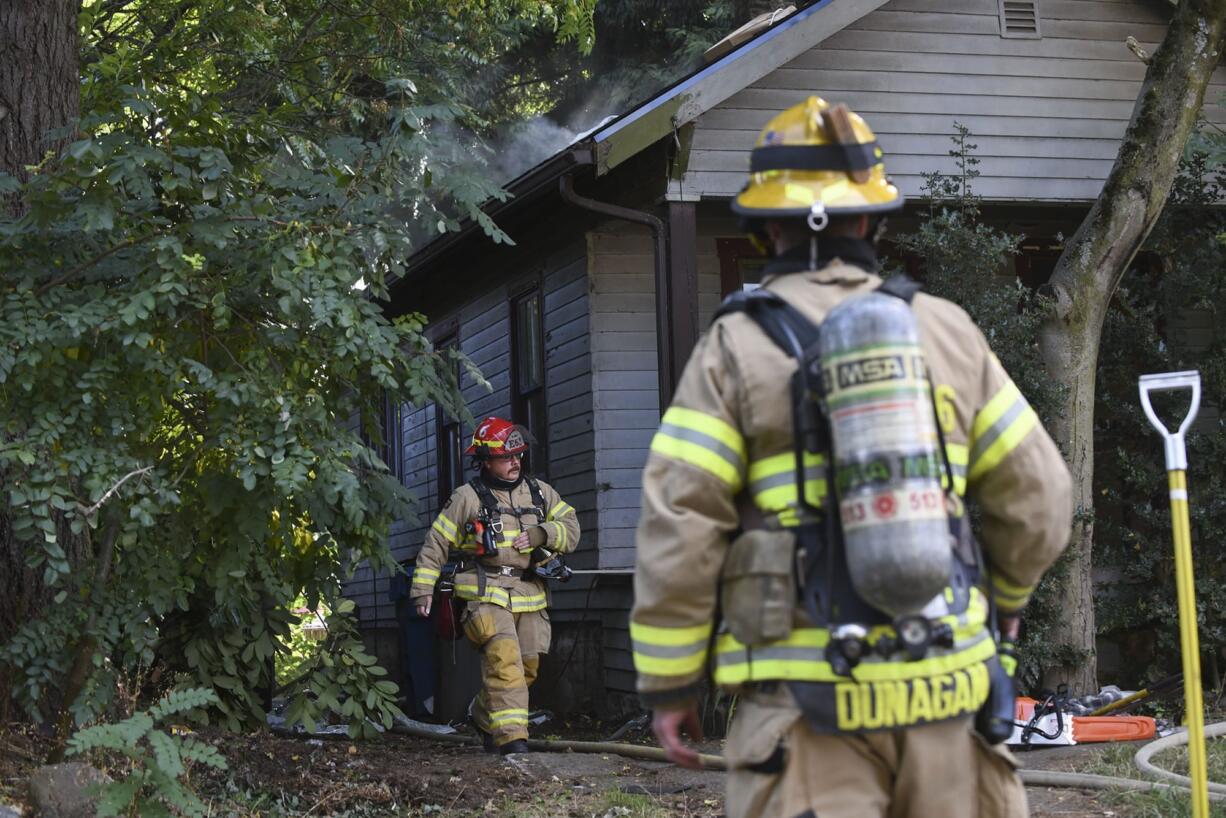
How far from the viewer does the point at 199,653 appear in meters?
8.98

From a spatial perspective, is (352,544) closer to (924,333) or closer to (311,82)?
(311,82)

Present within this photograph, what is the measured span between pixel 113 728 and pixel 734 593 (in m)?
3.05

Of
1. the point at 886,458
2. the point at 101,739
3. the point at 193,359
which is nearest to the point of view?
the point at 886,458

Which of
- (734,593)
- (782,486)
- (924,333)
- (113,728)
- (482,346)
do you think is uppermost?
(482,346)

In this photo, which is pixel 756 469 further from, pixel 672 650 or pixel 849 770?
pixel 849 770

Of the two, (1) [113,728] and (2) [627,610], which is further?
(2) [627,610]

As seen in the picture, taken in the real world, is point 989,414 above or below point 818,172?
below

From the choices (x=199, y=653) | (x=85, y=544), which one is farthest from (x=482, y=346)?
(x=85, y=544)

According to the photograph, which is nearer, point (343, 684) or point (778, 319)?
point (778, 319)

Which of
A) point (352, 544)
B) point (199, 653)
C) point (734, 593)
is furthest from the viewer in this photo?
point (199, 653)

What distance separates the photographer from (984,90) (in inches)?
427

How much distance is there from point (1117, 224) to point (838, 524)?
282 inches

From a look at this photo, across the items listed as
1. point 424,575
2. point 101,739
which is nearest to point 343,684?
point 424,575

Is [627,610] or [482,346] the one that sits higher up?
[482,346]
